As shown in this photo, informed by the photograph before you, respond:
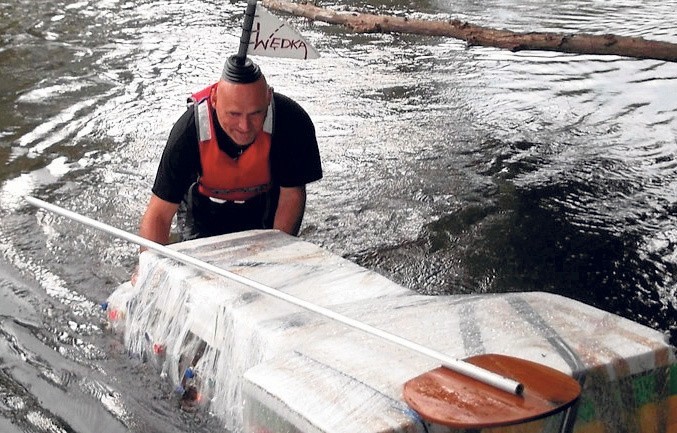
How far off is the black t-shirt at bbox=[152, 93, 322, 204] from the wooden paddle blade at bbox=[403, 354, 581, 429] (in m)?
1.88

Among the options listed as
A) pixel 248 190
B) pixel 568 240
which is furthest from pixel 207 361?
pixel 568 240

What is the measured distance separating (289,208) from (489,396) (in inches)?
83.4

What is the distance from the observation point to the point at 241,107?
Answer: 3896 mm

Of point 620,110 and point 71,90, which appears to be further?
point 71,90

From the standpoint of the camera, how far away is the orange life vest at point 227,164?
13.5ft

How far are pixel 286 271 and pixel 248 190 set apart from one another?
0.84 m

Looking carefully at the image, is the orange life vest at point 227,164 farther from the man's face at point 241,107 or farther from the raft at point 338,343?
the raft at point 338,343

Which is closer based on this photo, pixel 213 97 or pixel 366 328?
pixel 366 328

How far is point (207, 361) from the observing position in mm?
3434

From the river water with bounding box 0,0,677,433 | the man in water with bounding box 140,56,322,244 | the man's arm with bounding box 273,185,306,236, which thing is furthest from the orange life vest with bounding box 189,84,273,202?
the river water with bounding box 0,0,677,433

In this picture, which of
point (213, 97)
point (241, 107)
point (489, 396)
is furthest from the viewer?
point (213, 97)

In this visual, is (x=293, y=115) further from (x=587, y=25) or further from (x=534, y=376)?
(x=587, y=25)

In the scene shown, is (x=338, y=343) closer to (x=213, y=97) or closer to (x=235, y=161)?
(x=235, y=161)

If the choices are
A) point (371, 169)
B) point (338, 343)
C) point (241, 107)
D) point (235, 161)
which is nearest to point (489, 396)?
point (338, 343)
